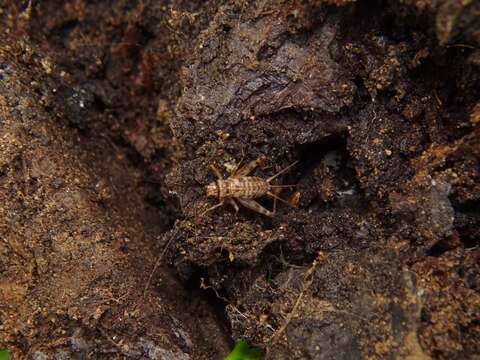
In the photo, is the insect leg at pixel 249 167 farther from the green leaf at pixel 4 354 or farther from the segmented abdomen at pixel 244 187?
the green leaf at pixel 4 354

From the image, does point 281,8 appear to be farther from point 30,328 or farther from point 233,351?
point 30,328

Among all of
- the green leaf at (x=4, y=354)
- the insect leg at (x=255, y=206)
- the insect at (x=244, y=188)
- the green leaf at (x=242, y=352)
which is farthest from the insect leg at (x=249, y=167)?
the green leaf at (x=4, y=354)

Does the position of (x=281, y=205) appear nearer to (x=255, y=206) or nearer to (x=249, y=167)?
(x=255, y=206)

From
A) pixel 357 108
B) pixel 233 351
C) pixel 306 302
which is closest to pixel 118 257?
pixel 233 351

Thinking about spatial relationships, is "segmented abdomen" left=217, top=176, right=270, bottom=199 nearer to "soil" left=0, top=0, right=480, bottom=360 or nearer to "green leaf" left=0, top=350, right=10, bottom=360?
"soil" left=0, top=0, right=480, bottom=360

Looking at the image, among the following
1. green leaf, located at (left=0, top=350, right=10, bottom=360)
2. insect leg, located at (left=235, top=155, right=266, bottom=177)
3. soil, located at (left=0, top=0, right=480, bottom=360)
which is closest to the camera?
soil, located at (left=0, top=0, right=480, bottom=360)

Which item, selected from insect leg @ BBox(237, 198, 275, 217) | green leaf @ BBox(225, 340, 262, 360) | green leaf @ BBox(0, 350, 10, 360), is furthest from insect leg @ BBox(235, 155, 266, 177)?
green leaf @ BBox(0, 350, 10, 360)
